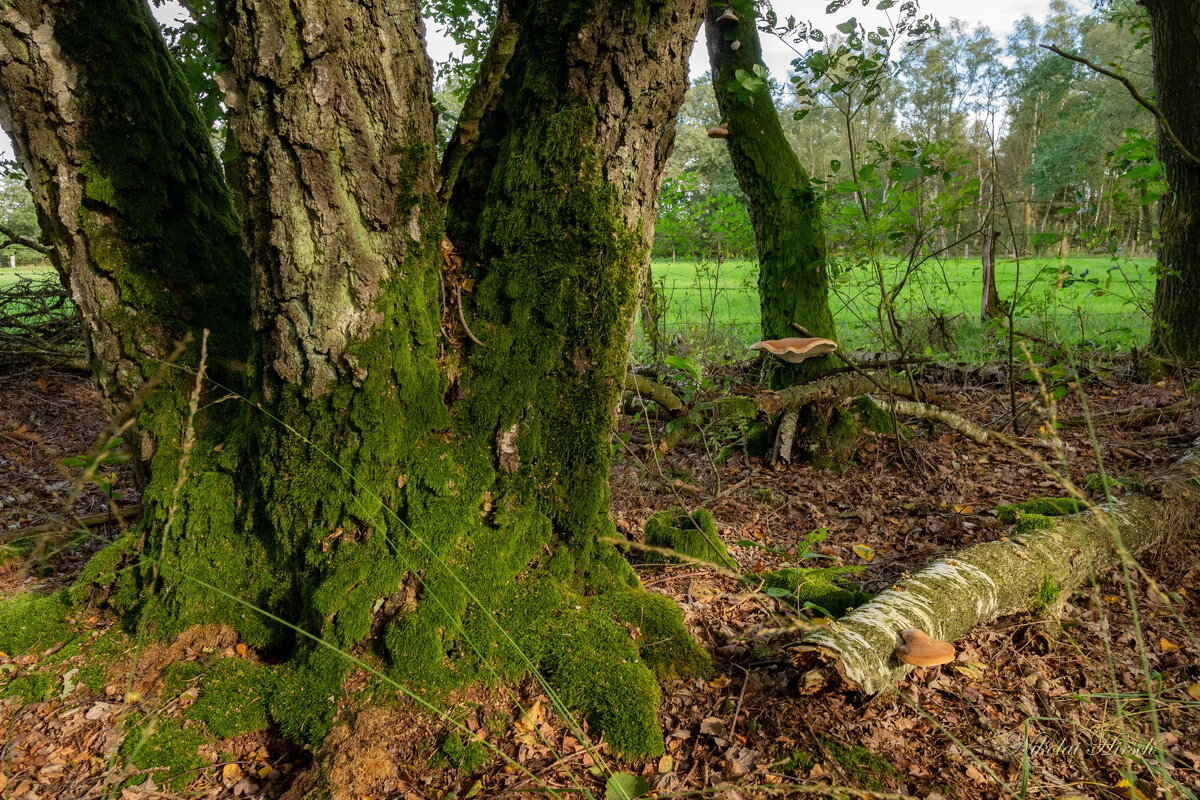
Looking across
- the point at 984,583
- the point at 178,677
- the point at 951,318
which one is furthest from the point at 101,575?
the point at 951,318

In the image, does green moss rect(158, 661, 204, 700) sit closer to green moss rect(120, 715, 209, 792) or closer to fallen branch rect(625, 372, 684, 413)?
green moss rect(120, 715, 209, 792)

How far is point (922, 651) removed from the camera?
222 cm

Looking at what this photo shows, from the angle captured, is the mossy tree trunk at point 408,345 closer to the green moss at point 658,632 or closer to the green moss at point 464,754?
the green moss at point 658,632

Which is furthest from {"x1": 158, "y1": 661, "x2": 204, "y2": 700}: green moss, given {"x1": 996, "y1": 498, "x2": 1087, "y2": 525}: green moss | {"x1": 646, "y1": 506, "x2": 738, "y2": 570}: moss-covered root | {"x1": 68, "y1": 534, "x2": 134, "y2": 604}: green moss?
{"x1": 996, "y1": 498, "x2": 1087, "y2": 525}: green moss

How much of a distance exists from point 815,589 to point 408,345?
2155 mm

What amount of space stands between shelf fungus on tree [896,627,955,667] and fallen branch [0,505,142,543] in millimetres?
3835

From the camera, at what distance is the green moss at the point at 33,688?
87.6 inches

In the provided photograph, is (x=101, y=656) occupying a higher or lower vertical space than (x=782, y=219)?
lower

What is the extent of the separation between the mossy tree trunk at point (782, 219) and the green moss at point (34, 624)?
5.15m

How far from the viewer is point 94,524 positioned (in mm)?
3760

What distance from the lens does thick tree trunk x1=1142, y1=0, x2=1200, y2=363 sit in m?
6.45

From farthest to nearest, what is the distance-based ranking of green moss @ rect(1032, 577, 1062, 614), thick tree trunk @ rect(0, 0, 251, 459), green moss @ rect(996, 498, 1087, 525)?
1. green moss @ rect(996, 498, 1087, 525)
2. green moss @ rect(1032, 577, 1062, 614)
3. thick tree trunk @ rect(0, 0, 251, 459)

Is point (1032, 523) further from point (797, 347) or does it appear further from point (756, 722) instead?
point (756, 722)

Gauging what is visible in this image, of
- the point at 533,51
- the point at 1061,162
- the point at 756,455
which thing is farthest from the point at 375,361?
the point at 1061,162
